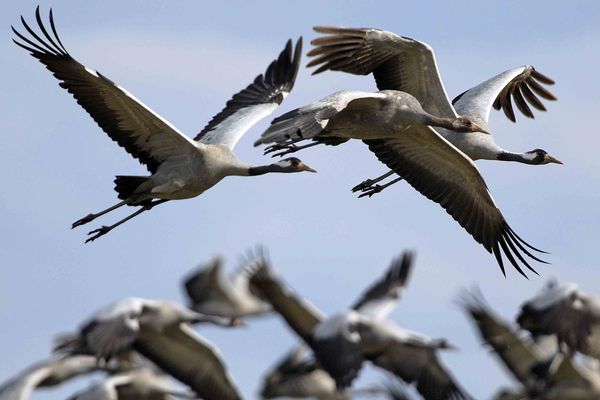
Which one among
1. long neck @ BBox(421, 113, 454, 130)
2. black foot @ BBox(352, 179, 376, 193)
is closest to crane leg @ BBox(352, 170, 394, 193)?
black foot @ BBox(352, 179, 376, 193)

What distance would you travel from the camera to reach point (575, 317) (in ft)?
56.3

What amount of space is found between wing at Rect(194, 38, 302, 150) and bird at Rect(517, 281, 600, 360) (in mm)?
3611

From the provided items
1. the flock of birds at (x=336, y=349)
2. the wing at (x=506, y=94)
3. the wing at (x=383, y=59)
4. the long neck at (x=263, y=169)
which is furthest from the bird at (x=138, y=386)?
the wing at (x=506, y=94)

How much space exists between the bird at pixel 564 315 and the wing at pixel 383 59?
2481mm

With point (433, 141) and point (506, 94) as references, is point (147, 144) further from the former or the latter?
point (506, 94)

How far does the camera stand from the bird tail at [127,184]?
59.7ft

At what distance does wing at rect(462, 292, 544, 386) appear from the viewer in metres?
18.4

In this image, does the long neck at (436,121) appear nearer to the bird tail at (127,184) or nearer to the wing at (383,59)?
the wing at (383,59)

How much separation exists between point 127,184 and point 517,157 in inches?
182

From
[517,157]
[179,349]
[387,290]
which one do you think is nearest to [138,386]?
[179,349]

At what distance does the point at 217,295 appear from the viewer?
70.8ft

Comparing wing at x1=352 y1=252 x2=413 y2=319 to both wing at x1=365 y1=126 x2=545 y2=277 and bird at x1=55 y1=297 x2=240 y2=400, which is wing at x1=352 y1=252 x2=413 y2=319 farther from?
bird at x1=55 y1=297 x2=240 y2=400

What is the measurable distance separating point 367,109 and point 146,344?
320 centimetres

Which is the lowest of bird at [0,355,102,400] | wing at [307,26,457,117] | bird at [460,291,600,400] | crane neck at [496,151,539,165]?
bird at [460,291,600,400]
